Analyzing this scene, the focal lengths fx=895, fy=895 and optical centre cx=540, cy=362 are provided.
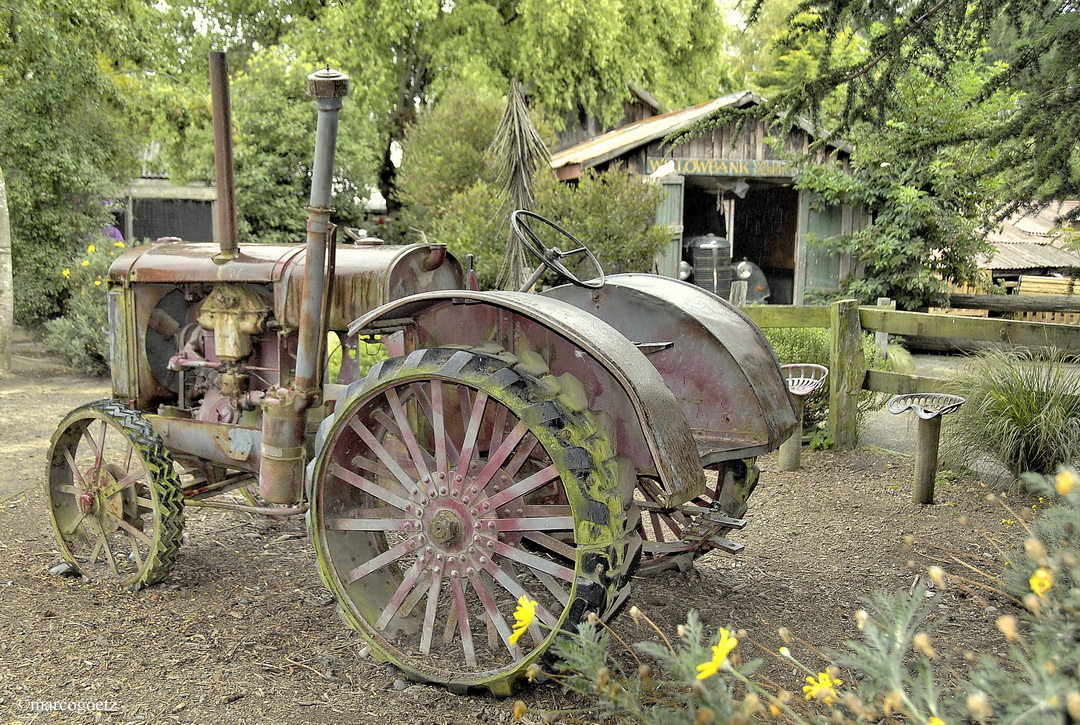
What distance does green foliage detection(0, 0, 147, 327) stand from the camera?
33.4 ft

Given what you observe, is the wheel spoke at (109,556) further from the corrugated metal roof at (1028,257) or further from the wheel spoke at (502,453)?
the corrugated metal roof at (1028,257)

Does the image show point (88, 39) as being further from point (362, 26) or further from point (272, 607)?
point (272, 607)

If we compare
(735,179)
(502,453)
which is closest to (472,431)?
(502,453)

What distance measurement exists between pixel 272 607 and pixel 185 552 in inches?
36.9

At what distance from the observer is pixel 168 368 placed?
4457 millimetres

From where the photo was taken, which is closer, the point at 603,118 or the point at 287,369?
the point at 287,369

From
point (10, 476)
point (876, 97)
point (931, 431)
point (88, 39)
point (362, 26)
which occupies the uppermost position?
point (362, 26)

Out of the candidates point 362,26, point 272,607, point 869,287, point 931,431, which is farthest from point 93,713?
point 362,26

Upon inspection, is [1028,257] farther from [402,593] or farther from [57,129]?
[402,593]

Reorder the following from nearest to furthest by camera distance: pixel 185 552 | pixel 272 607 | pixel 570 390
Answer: pixel 570 390 < pixel 272 607 < pixel 185 552

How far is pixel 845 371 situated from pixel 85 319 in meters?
8.01

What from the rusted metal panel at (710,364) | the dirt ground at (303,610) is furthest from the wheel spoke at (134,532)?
the rusted metal panel at (710,364)

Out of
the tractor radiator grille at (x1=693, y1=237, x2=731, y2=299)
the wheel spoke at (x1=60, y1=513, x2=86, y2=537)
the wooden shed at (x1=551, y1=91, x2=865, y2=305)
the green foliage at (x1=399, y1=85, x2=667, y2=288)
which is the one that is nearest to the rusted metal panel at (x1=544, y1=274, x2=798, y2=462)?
the wheel spoke at (x1=60, y1=513, x2=86, y2=537)

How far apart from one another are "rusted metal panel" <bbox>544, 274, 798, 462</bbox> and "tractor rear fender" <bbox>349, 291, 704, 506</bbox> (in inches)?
20.7
